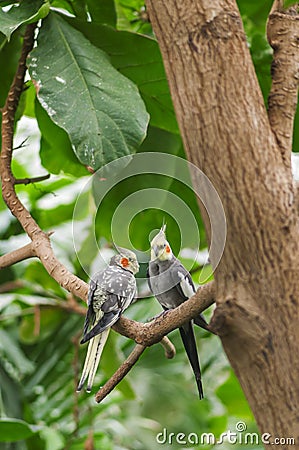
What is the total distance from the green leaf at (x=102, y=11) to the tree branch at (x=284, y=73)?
1.22 ft

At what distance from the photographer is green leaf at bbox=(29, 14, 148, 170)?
0.61m

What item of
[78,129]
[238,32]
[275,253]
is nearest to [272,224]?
[275,253]

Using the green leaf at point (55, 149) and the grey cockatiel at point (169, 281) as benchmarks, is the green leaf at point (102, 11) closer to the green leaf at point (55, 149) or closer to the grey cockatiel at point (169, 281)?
the green leaf at point (55, 149)

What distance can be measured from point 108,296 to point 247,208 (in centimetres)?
11

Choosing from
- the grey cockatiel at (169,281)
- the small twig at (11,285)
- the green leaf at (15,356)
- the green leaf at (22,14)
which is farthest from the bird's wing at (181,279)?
the green leaf at (15,356)

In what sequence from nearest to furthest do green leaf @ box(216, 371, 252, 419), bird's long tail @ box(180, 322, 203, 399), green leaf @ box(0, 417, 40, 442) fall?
bird's long tail @ box(180, 322, 203, 399) → green leaf @ box(0, 417, 40, 442) → green leaf @ box(216, 371, 252, 419)

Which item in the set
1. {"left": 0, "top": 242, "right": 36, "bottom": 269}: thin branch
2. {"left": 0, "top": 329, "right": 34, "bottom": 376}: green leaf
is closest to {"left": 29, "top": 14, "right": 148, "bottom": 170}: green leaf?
{"left": 0, "top": 242, "right": 36, "bottom": 269}: thin branch

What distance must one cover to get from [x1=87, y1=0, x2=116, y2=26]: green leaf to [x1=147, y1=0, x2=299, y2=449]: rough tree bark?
0.45m

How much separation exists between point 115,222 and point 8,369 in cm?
81

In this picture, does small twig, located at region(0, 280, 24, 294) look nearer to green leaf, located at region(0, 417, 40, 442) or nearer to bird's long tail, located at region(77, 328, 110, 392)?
green leaf, located at region(0, 417, 40, 442)

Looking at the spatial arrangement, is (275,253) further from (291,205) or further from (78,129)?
(78,129)

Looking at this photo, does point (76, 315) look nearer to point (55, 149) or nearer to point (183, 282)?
A: point (55, 149)

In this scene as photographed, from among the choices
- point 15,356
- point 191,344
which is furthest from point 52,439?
point 191,344

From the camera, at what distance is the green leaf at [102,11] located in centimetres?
78
